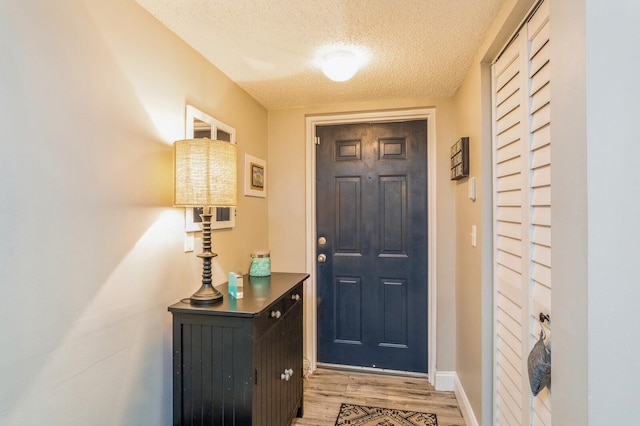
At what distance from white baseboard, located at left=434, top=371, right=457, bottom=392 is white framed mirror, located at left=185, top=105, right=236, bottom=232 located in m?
1.91

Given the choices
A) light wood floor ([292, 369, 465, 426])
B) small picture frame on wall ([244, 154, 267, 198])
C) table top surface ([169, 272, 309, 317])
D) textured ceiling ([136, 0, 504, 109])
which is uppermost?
textured ceiling ([136, 0, 504, 109])

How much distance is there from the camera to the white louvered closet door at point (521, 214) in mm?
1144

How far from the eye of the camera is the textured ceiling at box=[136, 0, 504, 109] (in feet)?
4.58

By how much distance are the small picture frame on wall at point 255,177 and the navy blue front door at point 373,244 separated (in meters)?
0.45

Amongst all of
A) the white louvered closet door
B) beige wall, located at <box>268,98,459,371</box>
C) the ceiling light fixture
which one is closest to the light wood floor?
the white louvered closet door

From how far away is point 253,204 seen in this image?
98.0 inches

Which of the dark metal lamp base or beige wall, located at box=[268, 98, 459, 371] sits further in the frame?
beige wall, located at box=[268, 98, 459, 371]

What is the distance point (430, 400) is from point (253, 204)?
192 centimetres

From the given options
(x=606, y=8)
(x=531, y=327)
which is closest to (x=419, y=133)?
(x=531, y=327)

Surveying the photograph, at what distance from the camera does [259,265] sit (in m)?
2.19

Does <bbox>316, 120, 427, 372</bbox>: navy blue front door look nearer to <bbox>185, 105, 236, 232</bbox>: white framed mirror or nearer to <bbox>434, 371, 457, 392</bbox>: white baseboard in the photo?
<bbox>434, 371, 457, 392</bbox>: white baseboard

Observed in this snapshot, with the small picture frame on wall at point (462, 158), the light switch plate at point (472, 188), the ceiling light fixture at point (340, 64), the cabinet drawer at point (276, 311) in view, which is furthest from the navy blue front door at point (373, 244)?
the ceiling light fixture at point (340, 64)

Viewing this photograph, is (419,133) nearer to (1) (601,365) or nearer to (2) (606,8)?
(2) (606,8)

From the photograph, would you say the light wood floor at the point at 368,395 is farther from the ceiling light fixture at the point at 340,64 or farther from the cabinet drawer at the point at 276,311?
the ceiling light fixture at the point at 340,64
